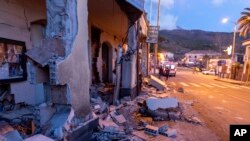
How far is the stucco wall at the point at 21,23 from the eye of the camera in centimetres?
635

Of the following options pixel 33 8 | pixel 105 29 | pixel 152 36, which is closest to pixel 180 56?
pixel 152 36

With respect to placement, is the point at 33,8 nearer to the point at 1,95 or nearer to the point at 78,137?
the point at 1,95

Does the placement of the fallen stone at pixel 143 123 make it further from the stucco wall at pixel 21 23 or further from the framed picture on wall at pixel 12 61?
the framed picture on wall at pixel 12 61

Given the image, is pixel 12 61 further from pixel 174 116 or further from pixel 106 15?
pixel 106 15

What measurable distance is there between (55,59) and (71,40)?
0.59 metres

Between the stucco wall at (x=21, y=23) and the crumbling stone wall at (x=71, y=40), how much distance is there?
2.31 m

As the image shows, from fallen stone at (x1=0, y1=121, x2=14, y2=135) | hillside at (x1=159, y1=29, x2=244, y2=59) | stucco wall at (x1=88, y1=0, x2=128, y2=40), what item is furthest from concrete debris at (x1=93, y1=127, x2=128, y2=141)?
hillside at (x1=159, y1=29, x2=244, y2=59)

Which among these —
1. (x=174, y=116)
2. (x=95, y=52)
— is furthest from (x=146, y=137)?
(x=95, y=52)

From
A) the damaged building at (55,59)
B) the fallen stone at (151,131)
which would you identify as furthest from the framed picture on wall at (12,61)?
the fallen stone at (151,131)

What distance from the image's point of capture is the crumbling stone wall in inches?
184

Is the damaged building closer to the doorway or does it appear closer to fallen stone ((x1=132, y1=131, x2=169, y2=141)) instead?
fallen stone ((x1=132, y1=131, x2=169, y2=141))

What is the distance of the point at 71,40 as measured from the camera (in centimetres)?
482

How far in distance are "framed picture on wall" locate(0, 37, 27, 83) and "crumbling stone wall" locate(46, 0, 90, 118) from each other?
2296mm

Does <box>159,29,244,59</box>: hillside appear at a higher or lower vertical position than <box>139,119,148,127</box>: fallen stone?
higher
